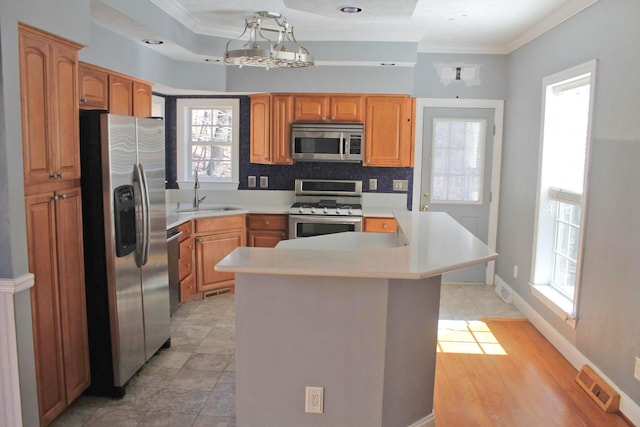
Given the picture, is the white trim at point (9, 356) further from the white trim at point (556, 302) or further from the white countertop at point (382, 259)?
the white trim at point (556, 302)

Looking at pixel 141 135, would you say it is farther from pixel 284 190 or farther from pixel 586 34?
pixel 586 34

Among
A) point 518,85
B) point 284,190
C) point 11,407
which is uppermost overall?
point 518,85

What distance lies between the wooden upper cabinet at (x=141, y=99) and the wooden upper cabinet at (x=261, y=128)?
48.0 inches

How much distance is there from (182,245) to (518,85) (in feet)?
11.7

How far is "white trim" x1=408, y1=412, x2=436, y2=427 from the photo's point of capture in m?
2.62

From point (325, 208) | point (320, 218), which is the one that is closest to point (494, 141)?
point (325, 208)

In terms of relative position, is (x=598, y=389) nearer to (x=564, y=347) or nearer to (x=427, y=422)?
(x=564, y=347)

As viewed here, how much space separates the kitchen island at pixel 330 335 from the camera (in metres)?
2.35

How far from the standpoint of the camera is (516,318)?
4.71 meters

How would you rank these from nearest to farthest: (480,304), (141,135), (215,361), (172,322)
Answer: (141,135) < (215,361) < (172,322) < (480,304)

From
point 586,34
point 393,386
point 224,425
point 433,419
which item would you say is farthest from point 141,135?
point 586,34

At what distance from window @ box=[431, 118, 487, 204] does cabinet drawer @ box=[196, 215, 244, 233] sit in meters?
2.12

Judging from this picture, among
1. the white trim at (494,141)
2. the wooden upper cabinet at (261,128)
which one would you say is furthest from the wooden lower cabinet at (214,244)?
the white trim at (494,141)

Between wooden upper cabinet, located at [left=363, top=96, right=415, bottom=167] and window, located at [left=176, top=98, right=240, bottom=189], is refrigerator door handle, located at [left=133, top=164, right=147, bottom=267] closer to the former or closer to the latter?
window, located at [left=176, top=98, right=240, bottom=189]
